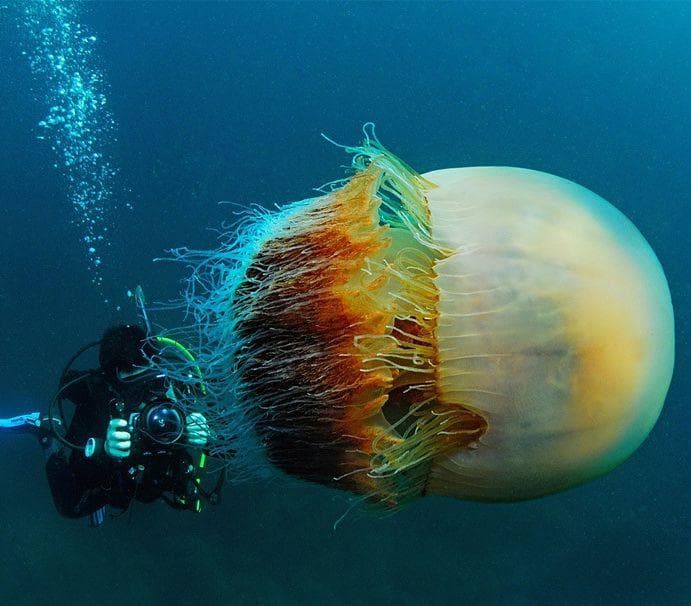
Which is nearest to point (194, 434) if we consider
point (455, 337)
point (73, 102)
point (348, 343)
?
point (348, 343)

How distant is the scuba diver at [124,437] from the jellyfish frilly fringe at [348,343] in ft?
5.53

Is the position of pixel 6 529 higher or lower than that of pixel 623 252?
higher

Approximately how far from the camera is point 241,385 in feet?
7.92

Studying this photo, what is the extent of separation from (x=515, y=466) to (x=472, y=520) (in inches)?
338

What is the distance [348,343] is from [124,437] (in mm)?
2711

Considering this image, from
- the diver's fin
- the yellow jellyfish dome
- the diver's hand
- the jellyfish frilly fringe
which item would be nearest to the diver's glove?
the diver's hand

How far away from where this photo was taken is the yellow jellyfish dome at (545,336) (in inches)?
76.6

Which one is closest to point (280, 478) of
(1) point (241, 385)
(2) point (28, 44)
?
(1) point (241, 385)

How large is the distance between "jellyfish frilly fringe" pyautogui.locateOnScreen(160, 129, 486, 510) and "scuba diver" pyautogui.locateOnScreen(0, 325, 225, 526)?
1.68 meters

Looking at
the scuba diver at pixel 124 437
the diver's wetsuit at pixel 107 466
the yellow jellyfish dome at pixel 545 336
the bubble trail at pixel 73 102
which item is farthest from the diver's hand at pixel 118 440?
the bubble trail at pixel 73 102

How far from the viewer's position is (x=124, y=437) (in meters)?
4.21

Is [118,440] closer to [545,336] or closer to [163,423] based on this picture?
[163,423]

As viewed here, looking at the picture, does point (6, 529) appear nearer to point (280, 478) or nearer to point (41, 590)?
point (41, 590)

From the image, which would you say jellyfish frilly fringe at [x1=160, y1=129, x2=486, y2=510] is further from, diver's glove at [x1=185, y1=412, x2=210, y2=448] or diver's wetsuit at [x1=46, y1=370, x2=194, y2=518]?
diver's wetsuit at [x1=46, y1=370, x2=194, y2=518]
